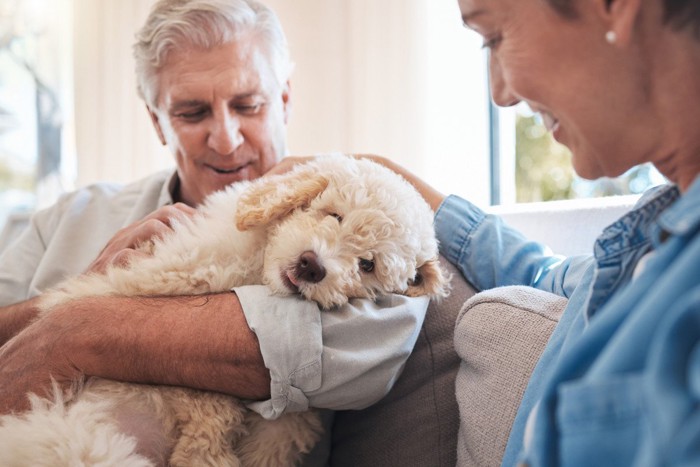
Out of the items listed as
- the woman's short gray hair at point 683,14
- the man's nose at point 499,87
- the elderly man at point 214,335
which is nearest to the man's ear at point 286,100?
the elderly man at point 214,335

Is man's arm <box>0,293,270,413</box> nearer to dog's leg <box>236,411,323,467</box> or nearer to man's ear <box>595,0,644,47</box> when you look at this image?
dog's leg <box>236,411,323,467</box>

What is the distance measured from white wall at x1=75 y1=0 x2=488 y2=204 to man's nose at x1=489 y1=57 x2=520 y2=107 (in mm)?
2073

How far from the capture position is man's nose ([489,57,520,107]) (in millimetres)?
967

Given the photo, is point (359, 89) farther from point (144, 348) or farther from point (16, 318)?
point (144, 348)

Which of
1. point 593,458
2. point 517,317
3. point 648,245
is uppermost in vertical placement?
point 648,245

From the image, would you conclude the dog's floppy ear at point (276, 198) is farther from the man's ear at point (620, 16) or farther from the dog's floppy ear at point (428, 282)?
the man's ear at point (620, 16)

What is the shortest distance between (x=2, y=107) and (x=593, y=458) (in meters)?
4.35

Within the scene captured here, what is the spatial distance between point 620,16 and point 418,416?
2.94ft

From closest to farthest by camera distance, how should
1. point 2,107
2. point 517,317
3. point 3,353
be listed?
point 517,317 → point 3,353 → point 2,107

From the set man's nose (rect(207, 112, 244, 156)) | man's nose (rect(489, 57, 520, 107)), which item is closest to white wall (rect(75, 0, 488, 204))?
man's nose (rect(207, 112, 244, 156))

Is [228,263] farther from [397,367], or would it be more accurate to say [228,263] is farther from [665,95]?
[665,95]

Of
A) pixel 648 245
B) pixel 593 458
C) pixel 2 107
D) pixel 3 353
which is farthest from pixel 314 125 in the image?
pixel 593 458

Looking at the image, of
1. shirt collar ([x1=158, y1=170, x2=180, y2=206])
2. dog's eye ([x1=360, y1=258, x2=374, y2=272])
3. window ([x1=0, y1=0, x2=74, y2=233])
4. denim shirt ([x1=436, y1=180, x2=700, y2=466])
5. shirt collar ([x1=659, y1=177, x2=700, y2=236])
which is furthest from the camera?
window ([x1=0, y1=0, x2=74, y2=233])

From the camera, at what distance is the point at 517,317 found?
4.14 ft
